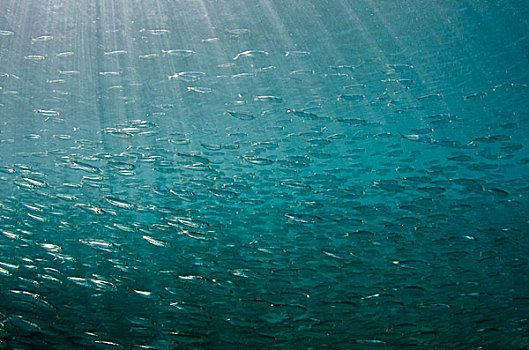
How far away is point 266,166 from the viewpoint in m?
8.83

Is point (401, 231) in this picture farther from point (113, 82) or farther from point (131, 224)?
point (113, 82)

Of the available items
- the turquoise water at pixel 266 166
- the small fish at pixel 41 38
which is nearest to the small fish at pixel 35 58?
the turquoise water at pixel 266 166

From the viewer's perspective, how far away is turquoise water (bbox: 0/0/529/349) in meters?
6.51

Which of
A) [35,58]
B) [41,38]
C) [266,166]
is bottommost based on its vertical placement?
[266,166]

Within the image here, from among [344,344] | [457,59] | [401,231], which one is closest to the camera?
[457,59]

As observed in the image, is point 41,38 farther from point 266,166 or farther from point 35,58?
point 266,166

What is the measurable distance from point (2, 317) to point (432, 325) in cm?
1295

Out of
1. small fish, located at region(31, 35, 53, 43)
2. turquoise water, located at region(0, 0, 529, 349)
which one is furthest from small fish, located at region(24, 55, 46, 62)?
small fish, located at region(31, 35, 53, 43)

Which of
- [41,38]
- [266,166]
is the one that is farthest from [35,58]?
[266,166]

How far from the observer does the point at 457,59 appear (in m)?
6.66

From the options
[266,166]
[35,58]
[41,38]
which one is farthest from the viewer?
[266,166]

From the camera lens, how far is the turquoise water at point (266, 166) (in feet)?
21.4

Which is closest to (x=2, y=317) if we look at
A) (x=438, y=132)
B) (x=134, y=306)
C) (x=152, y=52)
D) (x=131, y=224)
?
(x=134, y=306)

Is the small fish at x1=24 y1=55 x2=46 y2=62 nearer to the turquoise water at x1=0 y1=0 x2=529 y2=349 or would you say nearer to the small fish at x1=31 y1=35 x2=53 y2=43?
the turquoise water at x1=0 y1=0 x2=529 y2=349
